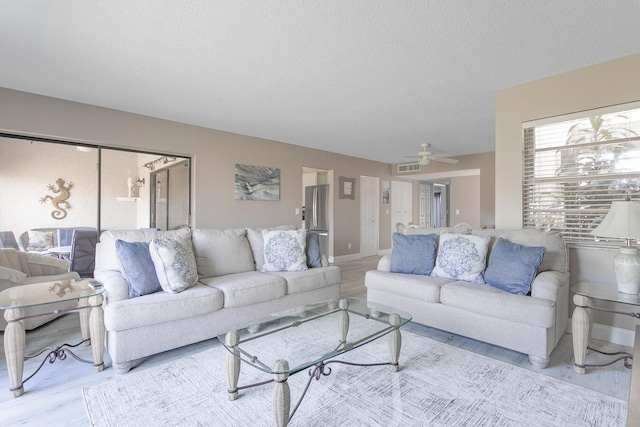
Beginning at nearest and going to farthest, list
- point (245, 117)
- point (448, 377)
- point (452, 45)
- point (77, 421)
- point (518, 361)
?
point (77, 421) → point (448, 377) → point (518, 361) → point (452, 45) → point (245, 117)

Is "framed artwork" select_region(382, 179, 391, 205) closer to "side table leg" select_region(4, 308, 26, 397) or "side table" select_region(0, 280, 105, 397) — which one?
"side table" select_region(0, 280, 105, 397)

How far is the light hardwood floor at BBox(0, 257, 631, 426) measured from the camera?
170 centimetres

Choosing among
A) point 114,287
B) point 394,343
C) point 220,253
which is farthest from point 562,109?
point 114,287

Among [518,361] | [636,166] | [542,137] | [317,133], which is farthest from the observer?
[317,133]

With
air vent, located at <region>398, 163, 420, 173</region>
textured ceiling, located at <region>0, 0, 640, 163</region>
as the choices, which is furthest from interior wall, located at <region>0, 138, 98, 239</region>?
air vent, located at <region>398, 163, 420, 173</region>

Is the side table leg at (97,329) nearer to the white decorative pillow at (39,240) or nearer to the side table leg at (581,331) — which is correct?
the white decorative pillow at (39,240)

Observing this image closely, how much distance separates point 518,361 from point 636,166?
77.7 inches

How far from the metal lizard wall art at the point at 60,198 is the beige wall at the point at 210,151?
1.86ft

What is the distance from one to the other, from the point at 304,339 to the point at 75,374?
1.64 m

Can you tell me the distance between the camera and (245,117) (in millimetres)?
Result: 4324

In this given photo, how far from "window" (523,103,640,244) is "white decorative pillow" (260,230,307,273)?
8.01 ft

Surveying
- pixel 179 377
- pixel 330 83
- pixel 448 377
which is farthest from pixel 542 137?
pixel 179 377

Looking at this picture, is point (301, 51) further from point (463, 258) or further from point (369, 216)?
point (369, 216)

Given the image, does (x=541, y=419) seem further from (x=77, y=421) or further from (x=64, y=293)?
(x=64, y=293)
